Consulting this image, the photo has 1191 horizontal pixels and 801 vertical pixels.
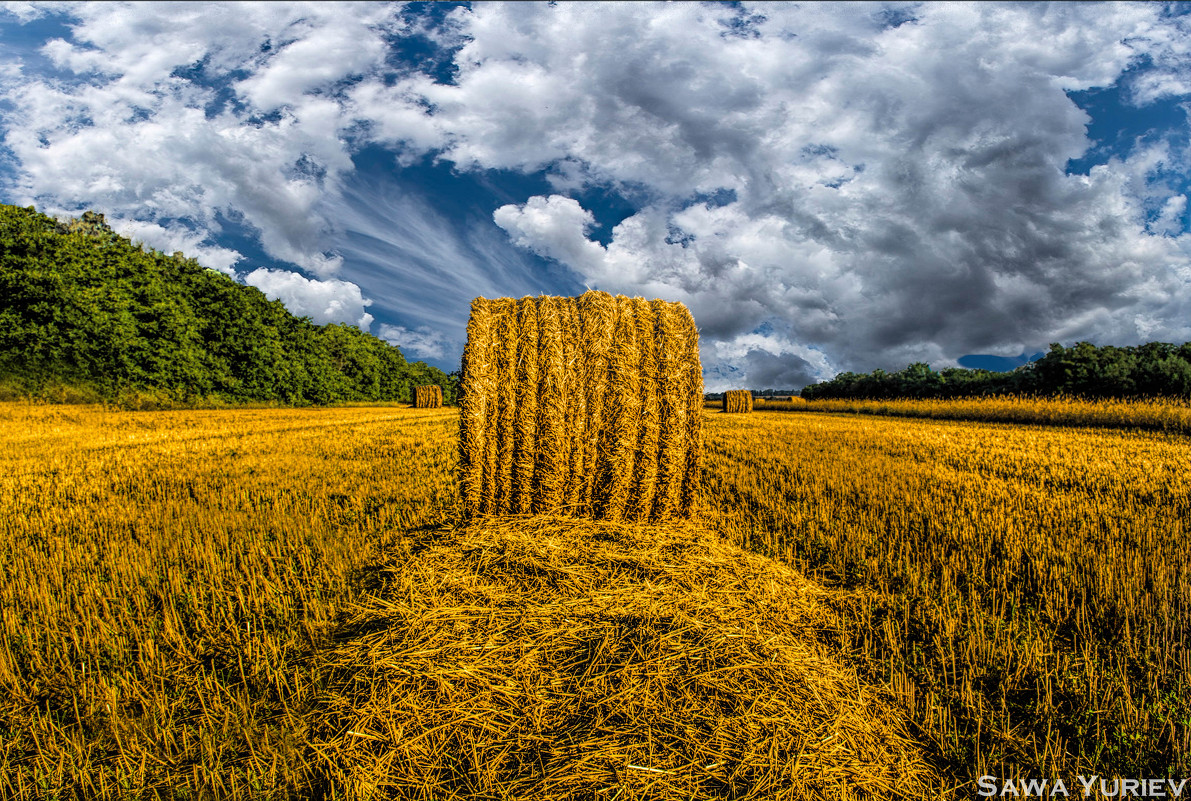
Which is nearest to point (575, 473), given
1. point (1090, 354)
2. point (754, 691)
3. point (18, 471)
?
point (754, 691)

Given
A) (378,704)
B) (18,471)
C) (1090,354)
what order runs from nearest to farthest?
(378,704), (18,471), (1090,354)

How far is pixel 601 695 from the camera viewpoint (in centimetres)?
262

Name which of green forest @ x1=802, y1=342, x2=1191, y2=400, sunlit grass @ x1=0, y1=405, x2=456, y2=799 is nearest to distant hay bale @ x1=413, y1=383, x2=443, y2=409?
sunlit grass @ x1=0, y1=405, x2=456, y2=799

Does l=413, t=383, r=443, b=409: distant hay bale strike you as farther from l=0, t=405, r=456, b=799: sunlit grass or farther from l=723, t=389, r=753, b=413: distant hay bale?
l=0, t=405, r=456, b=799: sunlit grass

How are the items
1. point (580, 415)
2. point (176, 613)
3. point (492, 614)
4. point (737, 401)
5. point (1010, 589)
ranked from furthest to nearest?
point (737, 401), point (580, 415), point (1010, 589), point (176, 613), point (492, 614)

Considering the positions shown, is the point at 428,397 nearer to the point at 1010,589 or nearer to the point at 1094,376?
the point at 1010,589

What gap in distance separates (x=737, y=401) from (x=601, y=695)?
84.6 feet

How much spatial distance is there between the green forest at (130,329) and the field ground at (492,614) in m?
24.6

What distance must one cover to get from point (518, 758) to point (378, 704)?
77 cm

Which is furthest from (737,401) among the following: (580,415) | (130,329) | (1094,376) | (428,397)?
(130,329)

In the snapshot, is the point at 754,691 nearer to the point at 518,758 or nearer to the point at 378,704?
the point at 518,758

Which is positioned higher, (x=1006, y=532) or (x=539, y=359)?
(x=539, y=359)

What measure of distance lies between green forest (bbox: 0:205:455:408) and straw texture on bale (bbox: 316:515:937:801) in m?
30.6

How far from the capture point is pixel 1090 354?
25266mm
